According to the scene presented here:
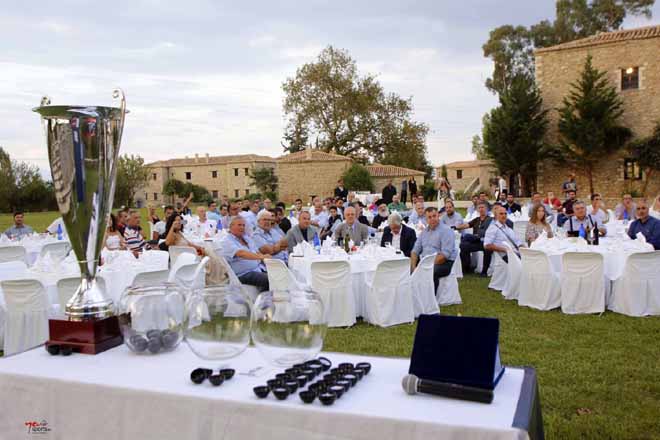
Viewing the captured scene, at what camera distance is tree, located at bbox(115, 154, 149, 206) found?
52656mm

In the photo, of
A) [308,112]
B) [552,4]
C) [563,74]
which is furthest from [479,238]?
[552,4]

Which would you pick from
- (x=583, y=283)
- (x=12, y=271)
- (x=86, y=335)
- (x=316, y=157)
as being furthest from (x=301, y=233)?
(x=316, y=157)

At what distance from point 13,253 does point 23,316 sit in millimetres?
4414

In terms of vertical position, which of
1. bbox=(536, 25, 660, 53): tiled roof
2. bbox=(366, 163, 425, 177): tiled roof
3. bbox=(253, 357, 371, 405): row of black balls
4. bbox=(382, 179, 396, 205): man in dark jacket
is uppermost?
bbox=(536, 25, 660, 53): tiled roof

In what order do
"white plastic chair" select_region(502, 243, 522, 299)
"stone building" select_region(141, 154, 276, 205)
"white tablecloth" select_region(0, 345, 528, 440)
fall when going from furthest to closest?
1. "stone building" select_region(141, 154, 276, 205)
2. "white plastic chair" select_region(502, 243, 522, 299)
3. "white tablecloth" select_region(0, 345, 528, 440)

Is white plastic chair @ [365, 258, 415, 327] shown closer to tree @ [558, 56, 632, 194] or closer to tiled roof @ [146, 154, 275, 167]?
tree @ [558, 56, 632, 194]

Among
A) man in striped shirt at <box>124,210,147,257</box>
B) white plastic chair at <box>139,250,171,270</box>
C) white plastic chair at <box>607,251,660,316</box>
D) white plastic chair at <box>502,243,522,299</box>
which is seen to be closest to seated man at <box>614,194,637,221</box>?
white plastic chair at <box>502,243,522,299</box>

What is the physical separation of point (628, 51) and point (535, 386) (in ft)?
110

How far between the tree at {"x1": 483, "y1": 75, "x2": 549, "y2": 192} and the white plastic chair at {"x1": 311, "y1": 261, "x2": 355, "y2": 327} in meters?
25.8

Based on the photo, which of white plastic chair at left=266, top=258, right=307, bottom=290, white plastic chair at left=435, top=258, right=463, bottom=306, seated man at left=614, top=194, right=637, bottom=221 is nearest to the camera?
white plastic chair at left=266, top=258, right=307, bottom=290

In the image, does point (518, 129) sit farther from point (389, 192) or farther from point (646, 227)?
point (646, 227)

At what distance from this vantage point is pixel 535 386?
2.13 metres

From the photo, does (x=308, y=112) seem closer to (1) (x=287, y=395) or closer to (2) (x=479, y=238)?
(2) (x=479, y=238)

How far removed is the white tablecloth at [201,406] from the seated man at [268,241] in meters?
6.39
